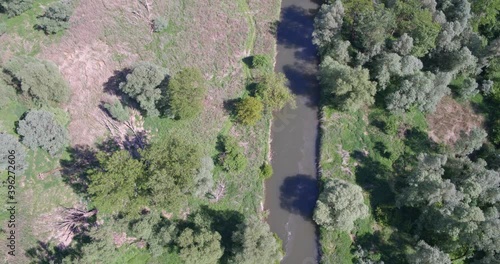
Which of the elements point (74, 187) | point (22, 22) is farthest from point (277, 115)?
point (22, 22)

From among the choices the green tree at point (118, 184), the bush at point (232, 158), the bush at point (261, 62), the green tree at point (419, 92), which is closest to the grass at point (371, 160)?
the green tree at point (419, 92)

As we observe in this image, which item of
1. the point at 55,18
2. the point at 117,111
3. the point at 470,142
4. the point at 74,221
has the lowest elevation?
the point at 74,221

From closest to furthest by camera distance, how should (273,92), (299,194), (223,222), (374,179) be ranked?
(223,222) < (299,194) < (374,179) < (273,92)

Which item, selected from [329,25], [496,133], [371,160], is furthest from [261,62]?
[496,133]

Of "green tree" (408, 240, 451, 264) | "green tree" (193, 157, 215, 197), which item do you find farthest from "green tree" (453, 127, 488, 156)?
"green tree" (193, 157, 215, 197)

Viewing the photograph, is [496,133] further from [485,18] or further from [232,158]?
[232,158]

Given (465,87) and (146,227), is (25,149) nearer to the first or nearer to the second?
(146,227)
